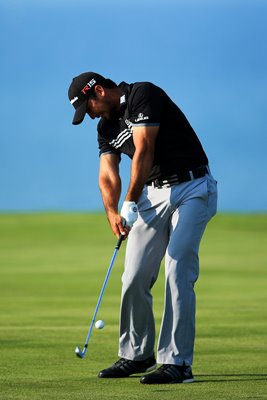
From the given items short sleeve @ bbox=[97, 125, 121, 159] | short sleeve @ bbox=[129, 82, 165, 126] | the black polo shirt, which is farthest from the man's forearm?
short sleeve @ bbox=[129, 82, 165, 126]

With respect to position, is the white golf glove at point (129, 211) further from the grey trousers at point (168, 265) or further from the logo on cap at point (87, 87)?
the logo on cap at point (87, 87)

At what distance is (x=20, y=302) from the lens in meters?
13.8

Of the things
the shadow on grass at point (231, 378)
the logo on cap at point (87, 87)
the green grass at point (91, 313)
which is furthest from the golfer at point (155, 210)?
the green grass at point (91, 313)

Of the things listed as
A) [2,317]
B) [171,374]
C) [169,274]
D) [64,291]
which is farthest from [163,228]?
[64,291]

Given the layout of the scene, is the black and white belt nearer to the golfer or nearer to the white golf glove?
the golfer

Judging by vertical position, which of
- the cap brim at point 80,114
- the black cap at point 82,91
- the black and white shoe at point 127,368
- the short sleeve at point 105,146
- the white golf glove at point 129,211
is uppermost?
the black cap at point 82,91

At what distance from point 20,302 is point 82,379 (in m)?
6.42

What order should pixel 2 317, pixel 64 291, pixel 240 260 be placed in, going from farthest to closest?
pixel 240 260
pixel 64 291
pixel 2 317

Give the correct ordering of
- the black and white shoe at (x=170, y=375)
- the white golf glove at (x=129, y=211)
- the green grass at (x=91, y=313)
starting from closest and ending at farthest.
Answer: the green grass at (x=91, y=313) → the black and white shoe at (x=170, y=375) → the white golf glove at (x=129, y=211)

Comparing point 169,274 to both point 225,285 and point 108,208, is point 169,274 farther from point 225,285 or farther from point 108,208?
point 225,285

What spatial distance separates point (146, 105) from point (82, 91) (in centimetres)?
43

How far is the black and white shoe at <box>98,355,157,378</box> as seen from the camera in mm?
7539

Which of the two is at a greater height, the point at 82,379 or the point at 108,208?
the point at 108,208

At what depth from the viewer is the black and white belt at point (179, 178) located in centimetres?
752
